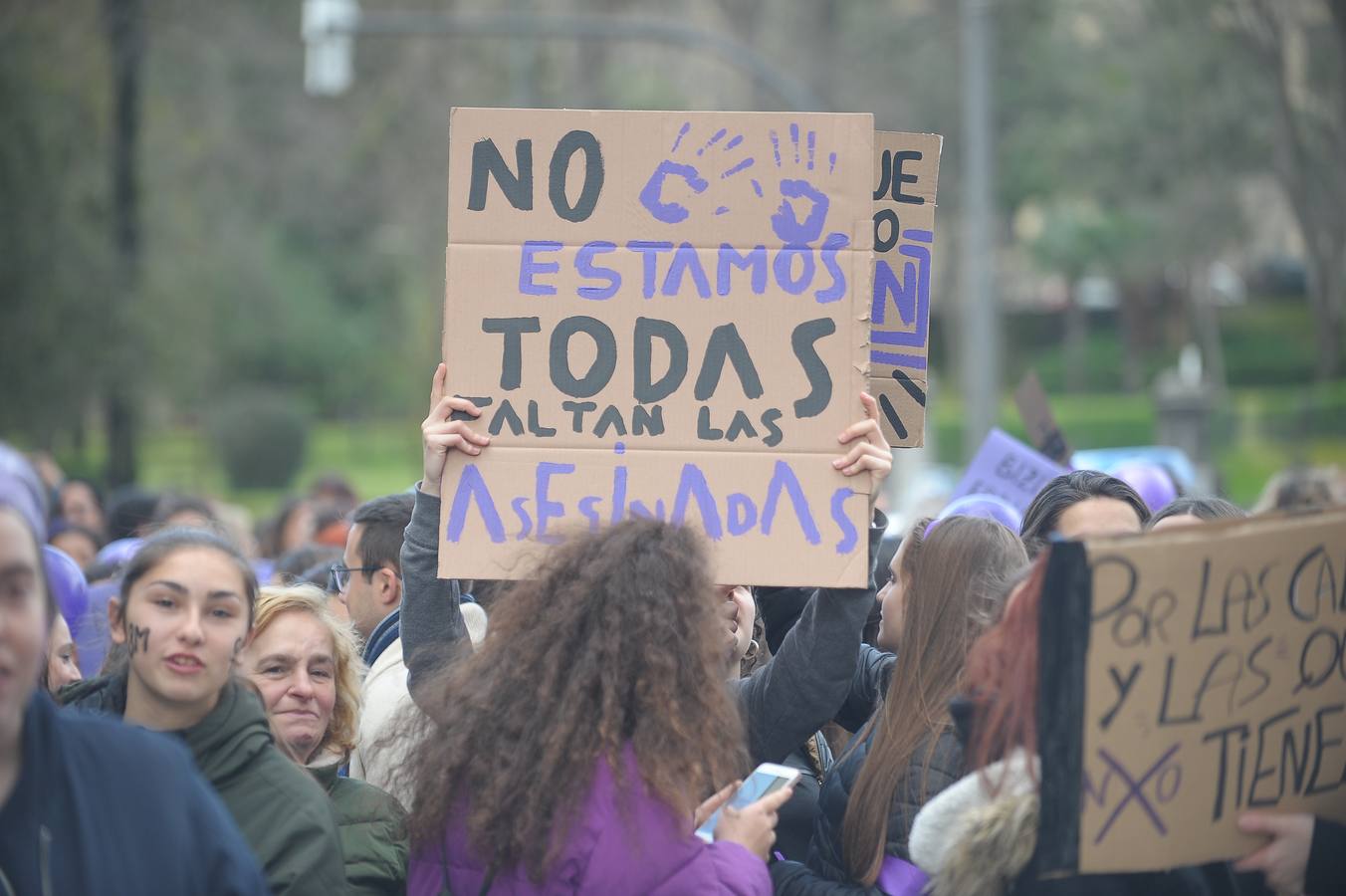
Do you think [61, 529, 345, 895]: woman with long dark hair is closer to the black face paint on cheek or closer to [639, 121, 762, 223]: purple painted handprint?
the black face paint on cheek

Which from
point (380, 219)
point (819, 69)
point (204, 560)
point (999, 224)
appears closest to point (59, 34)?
point (819, 69)

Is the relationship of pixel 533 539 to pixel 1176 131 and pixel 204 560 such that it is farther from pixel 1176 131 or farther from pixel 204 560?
pixel 1176 131

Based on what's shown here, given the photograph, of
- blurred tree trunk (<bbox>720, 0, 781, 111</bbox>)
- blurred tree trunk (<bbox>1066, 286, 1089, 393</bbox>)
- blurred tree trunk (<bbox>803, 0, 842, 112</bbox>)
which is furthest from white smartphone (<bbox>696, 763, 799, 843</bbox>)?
blurred tree trunk (<bbox>1066, 286, 1089, 393</bbox>)

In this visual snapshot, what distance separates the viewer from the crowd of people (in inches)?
94.7

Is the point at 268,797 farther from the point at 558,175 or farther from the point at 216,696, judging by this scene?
the point at 558,175

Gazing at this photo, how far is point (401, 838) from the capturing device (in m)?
3.15

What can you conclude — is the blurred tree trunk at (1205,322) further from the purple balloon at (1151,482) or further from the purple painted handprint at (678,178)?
the purple painted handprint at (678,178)

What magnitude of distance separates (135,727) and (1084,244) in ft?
124

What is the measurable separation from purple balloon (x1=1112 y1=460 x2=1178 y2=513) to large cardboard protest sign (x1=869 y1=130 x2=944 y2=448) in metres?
3.07

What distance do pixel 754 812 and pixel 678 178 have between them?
4.25ft

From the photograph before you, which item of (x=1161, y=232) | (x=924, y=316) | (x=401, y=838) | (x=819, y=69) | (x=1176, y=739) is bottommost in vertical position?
(x=401, y=838)

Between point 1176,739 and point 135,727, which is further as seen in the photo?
point 1176,739

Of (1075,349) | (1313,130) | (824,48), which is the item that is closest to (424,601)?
(1313,130)

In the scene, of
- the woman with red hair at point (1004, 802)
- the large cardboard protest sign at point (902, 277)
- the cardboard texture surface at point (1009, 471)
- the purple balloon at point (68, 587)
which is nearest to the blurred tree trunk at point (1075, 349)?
the cardboard texture surface at point (1009, 471)
